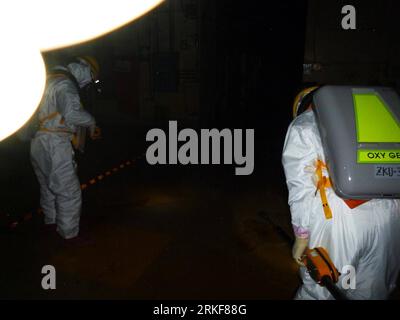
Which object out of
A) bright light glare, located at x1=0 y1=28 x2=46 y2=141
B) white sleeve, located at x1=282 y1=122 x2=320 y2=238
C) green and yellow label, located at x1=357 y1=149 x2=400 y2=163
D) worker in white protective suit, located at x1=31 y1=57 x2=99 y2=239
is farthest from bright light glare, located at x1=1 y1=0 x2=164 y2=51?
worker in white protective suit, located at x1=31 y1=57 x2=99 y2=239

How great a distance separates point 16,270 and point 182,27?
8.60 meters

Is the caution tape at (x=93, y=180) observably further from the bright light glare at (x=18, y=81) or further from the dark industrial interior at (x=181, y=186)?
the bright light glare at (x=18, y=81)

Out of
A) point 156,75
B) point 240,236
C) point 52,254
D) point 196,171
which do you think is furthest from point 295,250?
point 156,75

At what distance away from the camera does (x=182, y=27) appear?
399 inches

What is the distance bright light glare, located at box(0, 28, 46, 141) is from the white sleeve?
187 cm

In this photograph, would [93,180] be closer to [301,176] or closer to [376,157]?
[301,176]

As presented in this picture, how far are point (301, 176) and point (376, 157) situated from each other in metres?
0.44

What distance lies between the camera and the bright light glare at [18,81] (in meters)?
0.38

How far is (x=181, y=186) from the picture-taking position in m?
5.83

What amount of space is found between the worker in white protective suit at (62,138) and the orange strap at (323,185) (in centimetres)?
256

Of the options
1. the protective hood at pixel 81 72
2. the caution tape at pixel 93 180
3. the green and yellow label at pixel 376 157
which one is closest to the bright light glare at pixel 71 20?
the green and yellow label at pixel 376 157

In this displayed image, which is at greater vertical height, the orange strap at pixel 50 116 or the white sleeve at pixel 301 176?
the orange strap at pixel 50 116

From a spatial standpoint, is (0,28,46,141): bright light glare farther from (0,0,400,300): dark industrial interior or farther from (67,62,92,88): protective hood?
(67,62,92,88): protective hood

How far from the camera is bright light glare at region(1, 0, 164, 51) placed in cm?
42
